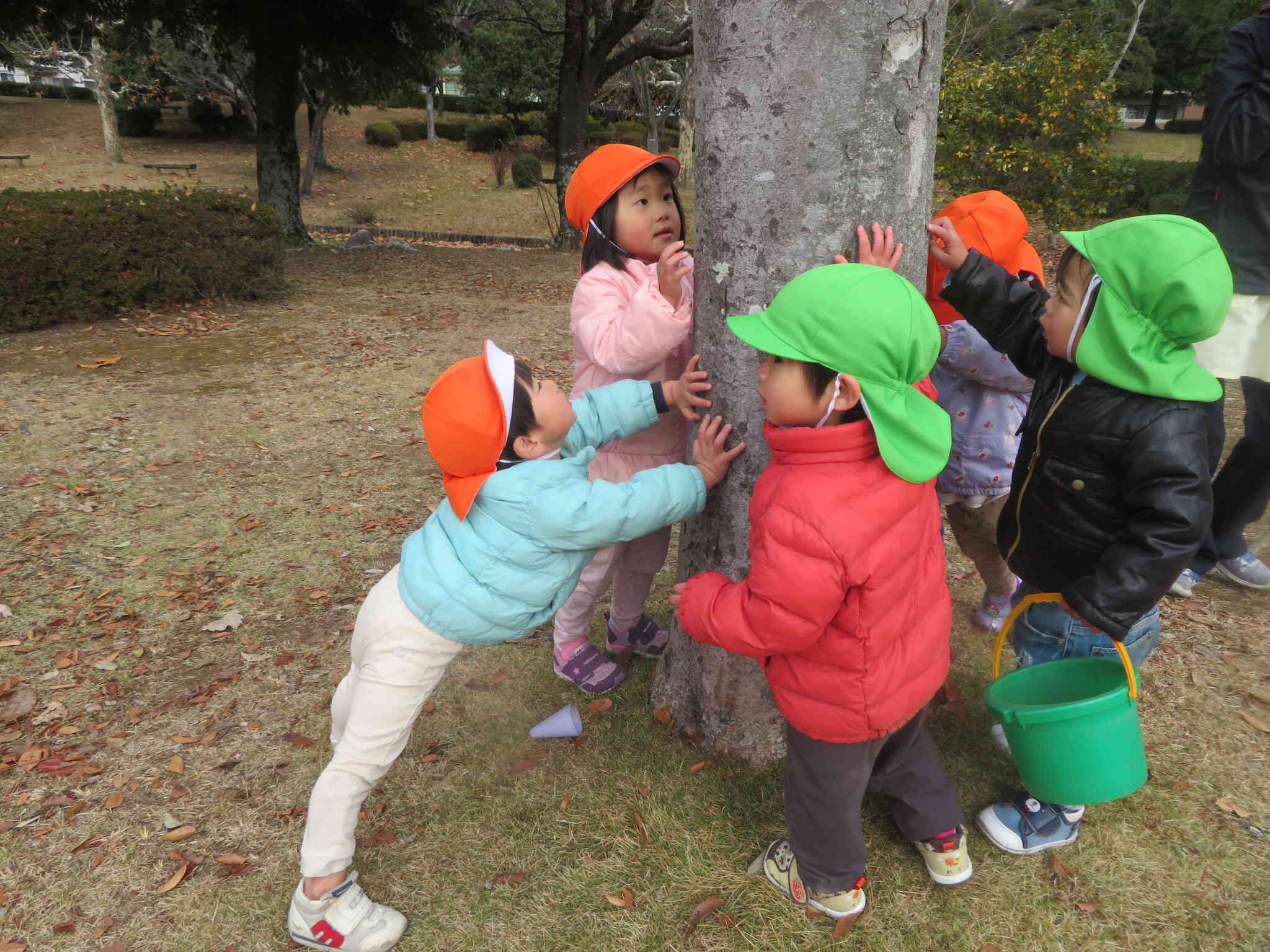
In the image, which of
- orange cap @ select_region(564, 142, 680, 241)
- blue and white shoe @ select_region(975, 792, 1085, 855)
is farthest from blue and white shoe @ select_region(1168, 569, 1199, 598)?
orange cap @ select_region(564, 142, 680, 241)

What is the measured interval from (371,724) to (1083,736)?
1775 millimetres

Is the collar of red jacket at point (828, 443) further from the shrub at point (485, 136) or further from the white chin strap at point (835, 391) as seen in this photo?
the shrub at point (485, 136)

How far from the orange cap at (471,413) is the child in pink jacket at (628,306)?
500 millimetres

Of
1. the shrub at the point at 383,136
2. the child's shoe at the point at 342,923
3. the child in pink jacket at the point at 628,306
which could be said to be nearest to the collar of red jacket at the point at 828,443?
the child in pink jacket at the point at 628,306

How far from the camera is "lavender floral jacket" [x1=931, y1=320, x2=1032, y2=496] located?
285 cm

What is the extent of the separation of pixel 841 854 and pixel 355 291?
30.6 ft

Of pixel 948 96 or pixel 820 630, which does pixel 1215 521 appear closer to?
pixel 820 630

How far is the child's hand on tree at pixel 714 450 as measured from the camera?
2.27 meters

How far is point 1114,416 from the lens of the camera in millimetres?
2023

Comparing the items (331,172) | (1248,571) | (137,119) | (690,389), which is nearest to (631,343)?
(690,389)

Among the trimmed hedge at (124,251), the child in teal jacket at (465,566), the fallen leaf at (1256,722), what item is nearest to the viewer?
the child in teal jacket at (465,566)

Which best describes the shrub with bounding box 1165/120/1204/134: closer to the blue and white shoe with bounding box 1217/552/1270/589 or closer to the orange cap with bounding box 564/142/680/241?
the blue and white shoe with bounding box 1217/552/1270/589

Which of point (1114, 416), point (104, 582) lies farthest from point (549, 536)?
point (104, 582)

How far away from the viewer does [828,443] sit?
5.89ft
